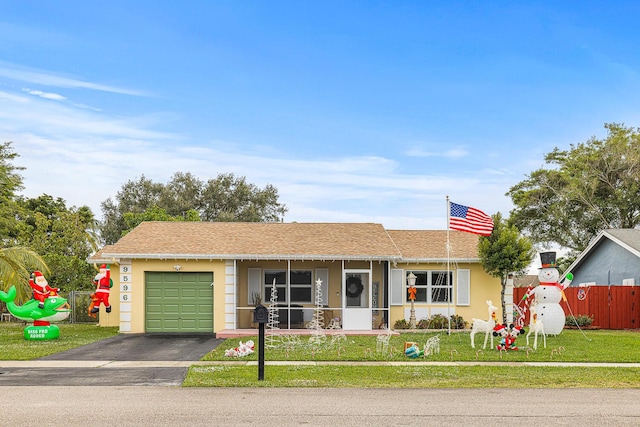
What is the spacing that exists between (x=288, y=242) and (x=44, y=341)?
352 inches

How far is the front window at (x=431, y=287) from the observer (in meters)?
26.5

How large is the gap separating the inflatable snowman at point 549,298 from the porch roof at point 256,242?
4744mm

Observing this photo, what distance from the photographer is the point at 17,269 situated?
22906 mm

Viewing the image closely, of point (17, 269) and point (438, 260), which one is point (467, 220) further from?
point (17, 269)

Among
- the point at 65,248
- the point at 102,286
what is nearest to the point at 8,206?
the point at 65,248

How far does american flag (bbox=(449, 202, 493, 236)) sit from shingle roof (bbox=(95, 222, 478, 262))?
2528 millimetres

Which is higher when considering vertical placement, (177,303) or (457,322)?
(177,303)

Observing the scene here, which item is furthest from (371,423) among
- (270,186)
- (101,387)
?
(270,186)

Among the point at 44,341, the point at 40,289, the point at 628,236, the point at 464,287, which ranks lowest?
the point at 44,341

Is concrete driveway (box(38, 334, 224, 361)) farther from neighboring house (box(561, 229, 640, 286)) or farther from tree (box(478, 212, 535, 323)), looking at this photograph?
neighboring house (box(561, 229, 640, 286))

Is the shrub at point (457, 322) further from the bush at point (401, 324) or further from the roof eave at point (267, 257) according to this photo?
the roof eave at point (267, 257)

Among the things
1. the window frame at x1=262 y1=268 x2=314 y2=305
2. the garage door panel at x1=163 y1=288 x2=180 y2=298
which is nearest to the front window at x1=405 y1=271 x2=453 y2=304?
the window frame at x1=262 y1=268 x2=314 y2=305

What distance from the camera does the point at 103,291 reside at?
A: 26.3m

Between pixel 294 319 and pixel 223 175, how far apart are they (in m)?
37.9
